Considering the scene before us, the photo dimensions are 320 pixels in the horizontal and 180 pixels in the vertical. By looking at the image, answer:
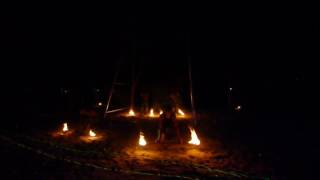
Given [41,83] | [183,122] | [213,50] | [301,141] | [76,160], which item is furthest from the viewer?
[213,50]

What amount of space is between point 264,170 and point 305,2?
1273cm

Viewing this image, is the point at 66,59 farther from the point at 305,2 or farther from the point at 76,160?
the point at 305,2

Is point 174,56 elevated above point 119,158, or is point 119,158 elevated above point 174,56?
point 174,56

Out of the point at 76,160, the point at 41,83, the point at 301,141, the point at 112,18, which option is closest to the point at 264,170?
the point at 301,141

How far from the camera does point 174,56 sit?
60.5ft

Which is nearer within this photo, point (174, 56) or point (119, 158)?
point (119, 158)

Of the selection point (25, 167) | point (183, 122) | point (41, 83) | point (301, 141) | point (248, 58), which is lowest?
point (25, 167)

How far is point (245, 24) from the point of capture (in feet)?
65.2

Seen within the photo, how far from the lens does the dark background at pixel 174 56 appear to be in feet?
52.4

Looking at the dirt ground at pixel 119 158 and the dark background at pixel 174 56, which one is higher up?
the dark background at pixel 174 56

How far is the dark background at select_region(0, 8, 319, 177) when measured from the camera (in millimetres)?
15984

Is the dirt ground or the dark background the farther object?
the dark background

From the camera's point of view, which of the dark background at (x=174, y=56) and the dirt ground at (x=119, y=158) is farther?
the dark background at (x=174, y=56)

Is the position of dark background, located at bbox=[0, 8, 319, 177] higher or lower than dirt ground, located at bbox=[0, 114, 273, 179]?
higher
